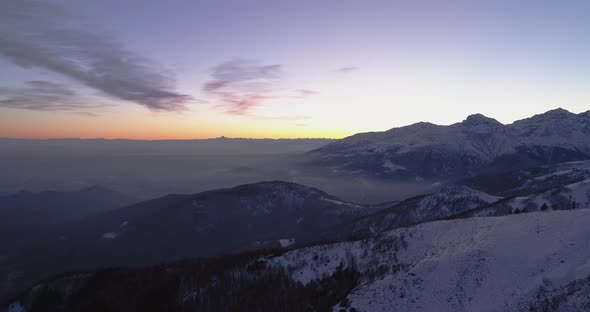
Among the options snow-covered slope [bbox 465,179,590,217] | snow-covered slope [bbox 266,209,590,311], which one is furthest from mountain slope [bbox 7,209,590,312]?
snow-covered slope [bbox 465,179,590,217]

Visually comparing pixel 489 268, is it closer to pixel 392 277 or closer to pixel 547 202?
pixel 392 277

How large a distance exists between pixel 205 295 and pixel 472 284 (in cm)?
9789

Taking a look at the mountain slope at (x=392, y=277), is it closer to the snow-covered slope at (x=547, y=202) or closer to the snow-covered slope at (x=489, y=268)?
the snow-covered slope at (x=489, y=268)

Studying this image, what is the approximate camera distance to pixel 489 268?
7494cm

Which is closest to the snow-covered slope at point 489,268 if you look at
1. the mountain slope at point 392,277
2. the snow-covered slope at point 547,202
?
the mountain slope at point 392,277

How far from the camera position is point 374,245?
5054 inches

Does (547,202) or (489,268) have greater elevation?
(489,268)

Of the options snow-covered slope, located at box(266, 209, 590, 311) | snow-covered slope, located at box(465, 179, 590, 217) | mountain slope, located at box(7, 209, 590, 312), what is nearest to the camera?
snow-covered slope, located at box(266, 209, 590, 311)

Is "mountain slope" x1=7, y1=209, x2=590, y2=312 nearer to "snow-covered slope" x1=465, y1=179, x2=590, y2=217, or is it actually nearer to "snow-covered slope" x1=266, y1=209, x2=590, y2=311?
"snow-covered slope" x1=266, y1=209, x2=590, y2=311

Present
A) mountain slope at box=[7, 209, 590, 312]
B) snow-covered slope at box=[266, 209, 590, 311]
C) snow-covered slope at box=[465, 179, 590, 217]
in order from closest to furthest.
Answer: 1. snow-covered slope at box=[266, 209, 590, 311]
2. mountain slope at box=[7, 209, 590, 312]
3. snow-covered slope at box=[465, 179, 590, 217]

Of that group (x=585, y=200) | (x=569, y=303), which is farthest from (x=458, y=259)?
(x=585, y=200)

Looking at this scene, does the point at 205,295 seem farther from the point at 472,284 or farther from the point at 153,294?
the point at 472,284

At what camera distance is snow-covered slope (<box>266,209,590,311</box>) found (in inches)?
2496

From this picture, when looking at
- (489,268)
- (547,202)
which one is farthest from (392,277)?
(547,202)
